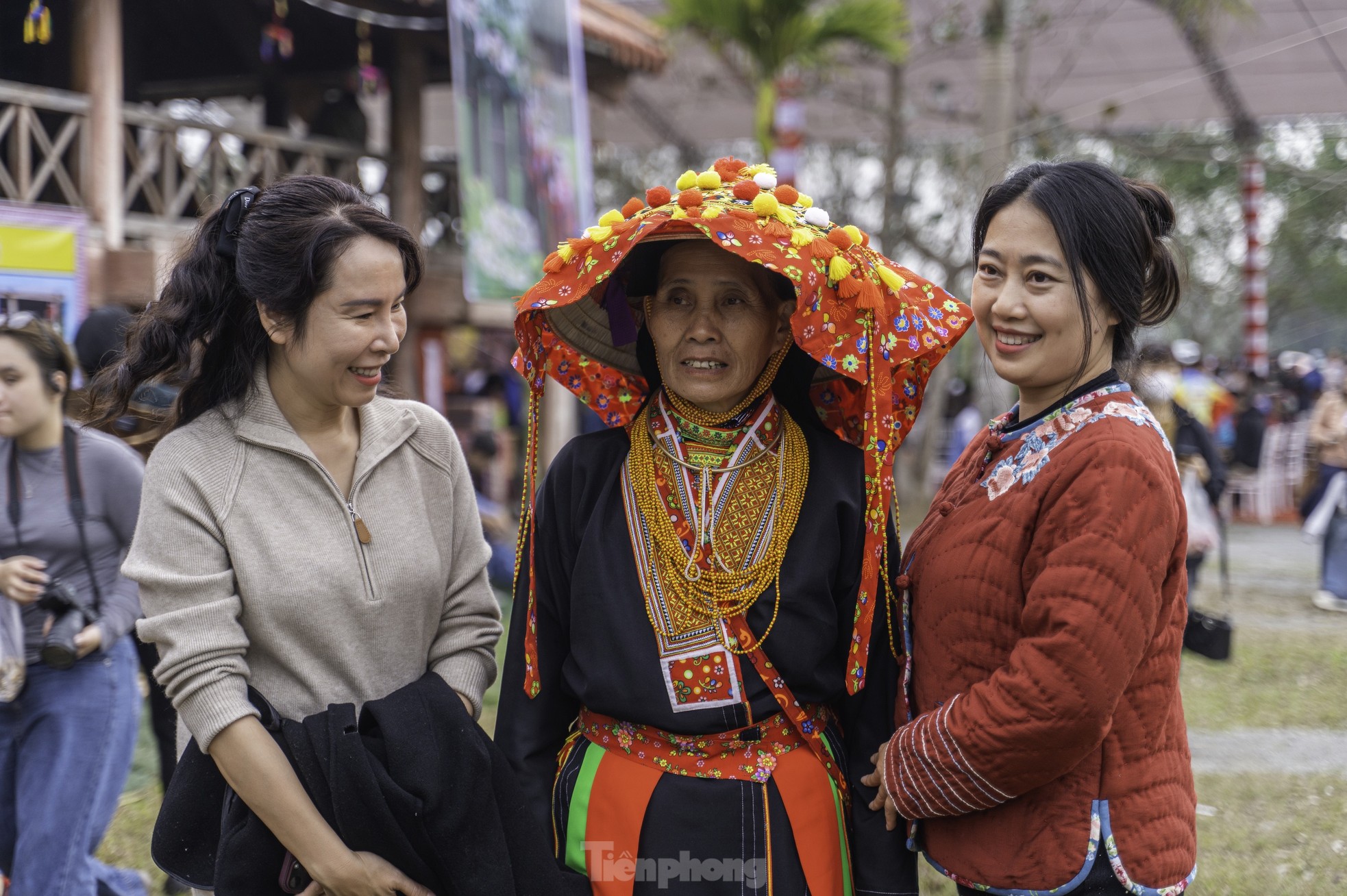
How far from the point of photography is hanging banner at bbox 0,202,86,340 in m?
5.22

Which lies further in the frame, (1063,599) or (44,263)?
(44,263)

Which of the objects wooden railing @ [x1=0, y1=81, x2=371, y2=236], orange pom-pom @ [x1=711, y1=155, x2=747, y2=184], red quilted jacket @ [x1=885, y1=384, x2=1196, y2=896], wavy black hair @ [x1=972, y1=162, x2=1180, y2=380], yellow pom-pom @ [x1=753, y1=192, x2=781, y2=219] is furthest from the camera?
wooden railing @ [x1=0, y1=81, x2=371, y2=236]

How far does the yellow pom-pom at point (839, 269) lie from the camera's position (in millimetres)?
1989

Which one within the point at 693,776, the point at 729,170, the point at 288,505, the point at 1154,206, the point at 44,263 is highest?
the point at 44,263

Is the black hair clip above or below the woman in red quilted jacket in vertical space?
above

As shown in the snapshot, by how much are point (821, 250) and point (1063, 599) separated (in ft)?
2.36

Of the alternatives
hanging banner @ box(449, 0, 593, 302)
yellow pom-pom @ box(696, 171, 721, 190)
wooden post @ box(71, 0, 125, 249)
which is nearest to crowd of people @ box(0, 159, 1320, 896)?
yellow pom-pom @ box(696, 171, 721, 190)

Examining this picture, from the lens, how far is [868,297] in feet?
6.62

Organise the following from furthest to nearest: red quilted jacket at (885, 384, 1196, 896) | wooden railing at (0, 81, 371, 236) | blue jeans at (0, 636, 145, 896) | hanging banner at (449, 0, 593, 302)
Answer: hanging banner at (449, 0, 593, 302), wooden railing at (0, 81, 371, 236), blue jeans at (0, 636, 145, 896), red quilted jacket at (885, 384, 1196, 896)

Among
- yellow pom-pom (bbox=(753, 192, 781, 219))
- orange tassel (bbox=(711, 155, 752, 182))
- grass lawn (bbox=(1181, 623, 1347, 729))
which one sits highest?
orange tassel (bbox=(711, 155, 752, 182))

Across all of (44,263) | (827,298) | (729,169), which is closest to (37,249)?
(44,263)

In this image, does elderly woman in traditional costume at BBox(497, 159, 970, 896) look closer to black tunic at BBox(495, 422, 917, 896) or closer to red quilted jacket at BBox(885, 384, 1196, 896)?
black tunic at BBox(495, 422, 917, 896)

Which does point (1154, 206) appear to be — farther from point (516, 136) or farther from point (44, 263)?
point (516, 136)

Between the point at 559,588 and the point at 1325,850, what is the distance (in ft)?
11.7
